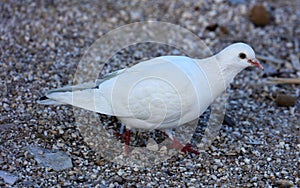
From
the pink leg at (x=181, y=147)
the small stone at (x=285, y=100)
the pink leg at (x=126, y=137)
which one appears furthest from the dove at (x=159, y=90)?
→ the small stone at (x=285, y=100)

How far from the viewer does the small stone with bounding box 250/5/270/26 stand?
8.11m

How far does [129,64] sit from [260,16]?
101 inches

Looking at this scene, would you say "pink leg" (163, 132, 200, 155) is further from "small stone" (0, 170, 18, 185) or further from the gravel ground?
"small stone" (0, 170, 18, 185)

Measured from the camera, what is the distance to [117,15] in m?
7.96

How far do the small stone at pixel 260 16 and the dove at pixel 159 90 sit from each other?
324 centimetres

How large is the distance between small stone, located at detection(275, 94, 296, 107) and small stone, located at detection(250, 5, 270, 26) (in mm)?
2203

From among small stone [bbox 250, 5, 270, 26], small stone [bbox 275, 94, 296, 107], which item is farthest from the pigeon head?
small stone [bbox 250, 5, 270, 26]

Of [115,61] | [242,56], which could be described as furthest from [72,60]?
[242,56]

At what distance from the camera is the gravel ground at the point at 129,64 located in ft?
15.8

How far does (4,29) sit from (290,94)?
158 inches

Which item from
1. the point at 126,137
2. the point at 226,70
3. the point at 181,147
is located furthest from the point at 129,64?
the point at 226,70

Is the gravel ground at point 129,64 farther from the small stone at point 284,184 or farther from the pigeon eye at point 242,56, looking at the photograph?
the pigeon eye at point 242,56

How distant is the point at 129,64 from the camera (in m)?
6.77

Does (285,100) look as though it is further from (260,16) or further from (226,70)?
(260,16)
